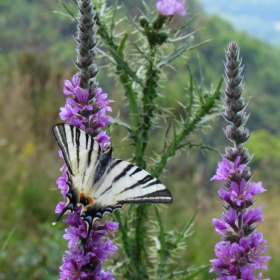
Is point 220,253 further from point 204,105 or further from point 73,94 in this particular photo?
point 204,105

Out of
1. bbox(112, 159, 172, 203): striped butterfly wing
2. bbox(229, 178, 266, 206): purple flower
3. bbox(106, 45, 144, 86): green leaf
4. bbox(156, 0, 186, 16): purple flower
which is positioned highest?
bbox(156, 0, 186, 16): purple flower

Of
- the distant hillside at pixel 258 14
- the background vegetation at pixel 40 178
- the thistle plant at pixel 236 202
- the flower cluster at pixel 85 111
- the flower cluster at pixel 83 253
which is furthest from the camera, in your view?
the distant hillside at pixel 258 14

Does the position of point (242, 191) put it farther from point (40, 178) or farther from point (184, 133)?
point (40, 178)

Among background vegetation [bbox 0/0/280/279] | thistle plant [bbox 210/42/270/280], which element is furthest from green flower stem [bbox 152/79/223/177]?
thistle plant [bbox 210/42/270/280]

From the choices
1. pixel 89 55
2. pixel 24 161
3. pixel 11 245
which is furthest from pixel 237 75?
pixel 24 161

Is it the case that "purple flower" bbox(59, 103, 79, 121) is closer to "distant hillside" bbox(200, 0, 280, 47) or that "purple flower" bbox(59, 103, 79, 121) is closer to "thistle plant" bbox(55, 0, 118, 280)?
"thistle plant" bbox(55, 0, 118, 280)

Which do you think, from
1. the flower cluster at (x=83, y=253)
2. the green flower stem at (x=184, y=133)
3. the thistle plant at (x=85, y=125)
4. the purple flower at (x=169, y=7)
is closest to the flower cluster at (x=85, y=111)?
the thistle plant at (x=85, y=125)

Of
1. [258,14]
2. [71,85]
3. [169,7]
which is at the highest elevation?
[258,14]

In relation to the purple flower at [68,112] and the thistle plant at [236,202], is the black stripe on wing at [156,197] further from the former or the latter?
the purple flower at [68,112]

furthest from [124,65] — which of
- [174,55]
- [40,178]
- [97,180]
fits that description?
[40,178]
